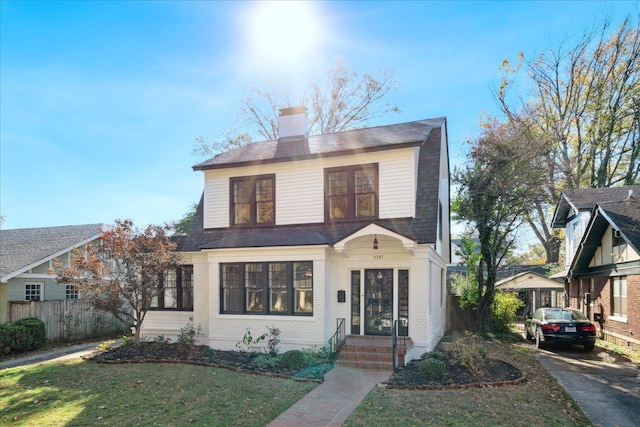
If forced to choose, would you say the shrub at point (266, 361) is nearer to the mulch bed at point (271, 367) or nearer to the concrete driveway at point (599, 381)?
the mulch bed at point (271, 367)

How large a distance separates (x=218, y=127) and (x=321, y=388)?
24037 mm

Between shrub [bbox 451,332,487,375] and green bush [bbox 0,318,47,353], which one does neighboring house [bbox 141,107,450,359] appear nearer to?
shrub [bbox 451,332,487,375]

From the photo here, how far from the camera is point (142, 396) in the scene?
8.44 m

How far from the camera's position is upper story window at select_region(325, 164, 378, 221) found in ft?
43.3

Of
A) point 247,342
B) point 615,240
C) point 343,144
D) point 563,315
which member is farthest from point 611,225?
point 247,342

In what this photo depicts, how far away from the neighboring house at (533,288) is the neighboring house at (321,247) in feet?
37.6

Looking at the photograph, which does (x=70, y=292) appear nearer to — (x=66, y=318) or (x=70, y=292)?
(x=70, y=292)

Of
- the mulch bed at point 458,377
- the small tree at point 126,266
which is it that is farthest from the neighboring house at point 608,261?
the small tree at point 126,266

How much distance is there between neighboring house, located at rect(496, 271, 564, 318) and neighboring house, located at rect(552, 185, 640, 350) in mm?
1193

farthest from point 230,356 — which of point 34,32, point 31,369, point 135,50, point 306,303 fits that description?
point 34,32

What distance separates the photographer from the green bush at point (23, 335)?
→ 553 inches

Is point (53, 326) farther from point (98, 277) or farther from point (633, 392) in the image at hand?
point (633, 392)

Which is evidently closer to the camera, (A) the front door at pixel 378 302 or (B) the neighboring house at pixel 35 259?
(A) the front door at pixel 378 302

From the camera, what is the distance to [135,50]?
12125mm
